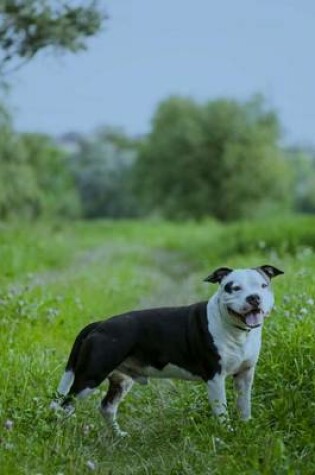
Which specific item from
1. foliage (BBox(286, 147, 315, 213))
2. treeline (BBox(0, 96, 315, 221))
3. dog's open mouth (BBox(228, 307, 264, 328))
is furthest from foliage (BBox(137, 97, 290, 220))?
dog's open mouth (BBox(228, 307, 264, 328))

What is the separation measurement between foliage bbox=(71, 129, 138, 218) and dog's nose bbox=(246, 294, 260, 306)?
73.2m

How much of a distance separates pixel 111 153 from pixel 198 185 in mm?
41081

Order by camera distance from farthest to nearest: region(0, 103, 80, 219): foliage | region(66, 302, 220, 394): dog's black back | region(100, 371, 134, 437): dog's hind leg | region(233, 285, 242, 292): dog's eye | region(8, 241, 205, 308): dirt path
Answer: region(0, 103, 80, 219): foliage < region(8, 241, 205, 308): dirt path < region(100, 371, 134, 437): dog's hind leg < region(66, 302, 220, 394): dog's black back < region(233, 285, 242, 292): dog's eye

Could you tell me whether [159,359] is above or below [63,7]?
below

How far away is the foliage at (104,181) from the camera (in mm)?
82500

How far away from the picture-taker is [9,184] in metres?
36.1

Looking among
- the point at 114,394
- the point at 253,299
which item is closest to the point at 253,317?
the point at 253,299

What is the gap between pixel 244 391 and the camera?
5.71 meters

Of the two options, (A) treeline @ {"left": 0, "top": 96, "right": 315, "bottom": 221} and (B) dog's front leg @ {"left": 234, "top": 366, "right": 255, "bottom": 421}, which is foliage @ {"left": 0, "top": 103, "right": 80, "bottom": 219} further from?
(B) dog's front leg @ {"left": 234, "top": 366, "right": 255, "bottom": 421}

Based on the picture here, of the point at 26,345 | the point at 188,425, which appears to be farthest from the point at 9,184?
the point at 188,425

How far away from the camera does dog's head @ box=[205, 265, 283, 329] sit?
17.5 feet

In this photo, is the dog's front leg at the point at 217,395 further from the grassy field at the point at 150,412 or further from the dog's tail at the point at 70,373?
the dog's tail at the point at 70,373

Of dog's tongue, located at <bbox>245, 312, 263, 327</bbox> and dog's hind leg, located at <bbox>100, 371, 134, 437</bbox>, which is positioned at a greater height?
dog's tongue, located at <bbox>245, 312, 263, 327</bbox>

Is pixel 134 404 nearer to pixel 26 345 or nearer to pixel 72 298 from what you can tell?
pixel 26 345
